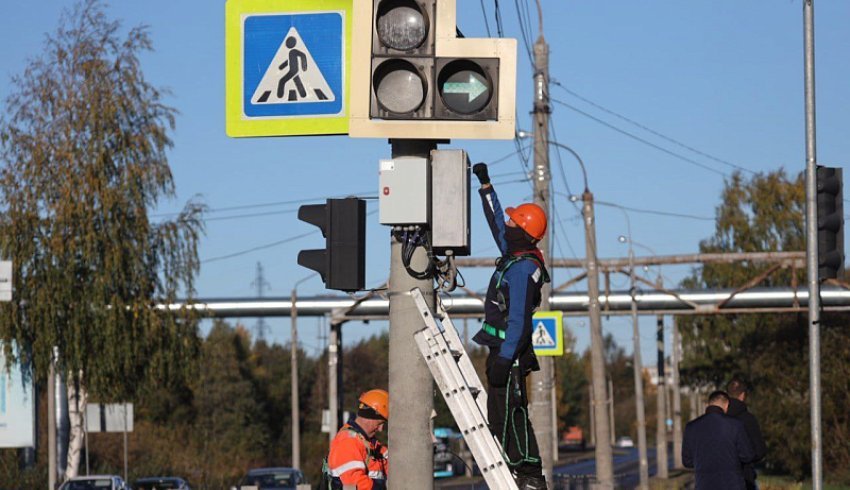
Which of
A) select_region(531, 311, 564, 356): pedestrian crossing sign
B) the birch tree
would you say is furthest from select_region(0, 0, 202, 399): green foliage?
select_region(531, 311, 564, 356): pedestrian crossing sign

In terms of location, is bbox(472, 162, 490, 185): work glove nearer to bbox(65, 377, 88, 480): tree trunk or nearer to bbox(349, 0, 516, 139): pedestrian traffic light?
bbox(349, 0, 516, 139): pedestrian traffic light

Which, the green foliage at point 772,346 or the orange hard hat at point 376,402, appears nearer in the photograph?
the orange hard hat at point 376,402

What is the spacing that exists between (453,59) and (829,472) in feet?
154

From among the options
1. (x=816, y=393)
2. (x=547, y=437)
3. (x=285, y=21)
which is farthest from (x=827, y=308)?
(x=285, y=21)

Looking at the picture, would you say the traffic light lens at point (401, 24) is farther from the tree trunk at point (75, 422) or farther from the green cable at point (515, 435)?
the tree trunk at point (75, 422)

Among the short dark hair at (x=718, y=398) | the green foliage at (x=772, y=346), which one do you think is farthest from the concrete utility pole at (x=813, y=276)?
the green foliage at (x=772, y=346)

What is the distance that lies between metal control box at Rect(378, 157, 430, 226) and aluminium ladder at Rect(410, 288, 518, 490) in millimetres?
431

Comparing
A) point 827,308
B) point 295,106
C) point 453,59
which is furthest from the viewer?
point 827,308

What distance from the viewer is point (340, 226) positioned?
9.05m

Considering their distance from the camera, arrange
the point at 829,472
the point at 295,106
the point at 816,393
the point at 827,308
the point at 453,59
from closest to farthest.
Answer: the point at 453,59 < the point at 295,106 < the point at 816,393 < the point at 827,308 < the point at 829,472

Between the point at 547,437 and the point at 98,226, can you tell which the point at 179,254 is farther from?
the point at 547,437

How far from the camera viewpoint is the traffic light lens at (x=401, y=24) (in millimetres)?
8680

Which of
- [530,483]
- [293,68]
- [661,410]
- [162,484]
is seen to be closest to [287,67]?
[293,68]

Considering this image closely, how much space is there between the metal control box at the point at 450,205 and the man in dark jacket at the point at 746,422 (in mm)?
6442
